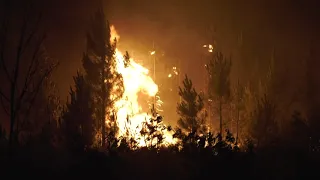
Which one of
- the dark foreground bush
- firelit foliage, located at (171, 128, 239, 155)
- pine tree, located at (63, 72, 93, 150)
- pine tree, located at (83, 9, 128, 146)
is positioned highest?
pine tree, located at (83, 9, 128, 146)

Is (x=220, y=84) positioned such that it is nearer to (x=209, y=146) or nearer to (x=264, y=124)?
(x=264, y=124)

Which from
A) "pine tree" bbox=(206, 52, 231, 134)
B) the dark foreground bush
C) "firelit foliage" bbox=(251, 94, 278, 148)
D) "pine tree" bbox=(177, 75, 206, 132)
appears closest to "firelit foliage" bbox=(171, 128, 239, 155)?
the dark foreground bush

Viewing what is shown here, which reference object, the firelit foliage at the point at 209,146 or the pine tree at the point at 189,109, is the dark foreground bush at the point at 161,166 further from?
the pine tree at the point at 189,109

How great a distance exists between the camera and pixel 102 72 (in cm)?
3145

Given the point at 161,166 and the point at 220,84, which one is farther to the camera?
the point at 220,84

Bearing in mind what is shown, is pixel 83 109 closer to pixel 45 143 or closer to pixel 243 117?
pixel 45 143

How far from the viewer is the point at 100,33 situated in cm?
3266

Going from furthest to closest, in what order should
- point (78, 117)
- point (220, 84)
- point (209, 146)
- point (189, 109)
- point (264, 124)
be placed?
point (220, 84) → point (189, 109) → point (264, 124) → point (78, 117) → point (209, 146)

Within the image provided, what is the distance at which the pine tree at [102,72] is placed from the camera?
3084 centimetres

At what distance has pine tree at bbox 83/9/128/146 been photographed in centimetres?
3084

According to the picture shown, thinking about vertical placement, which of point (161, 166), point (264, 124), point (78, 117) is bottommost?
point (161, 166)

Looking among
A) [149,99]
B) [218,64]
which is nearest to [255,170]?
[218,64]

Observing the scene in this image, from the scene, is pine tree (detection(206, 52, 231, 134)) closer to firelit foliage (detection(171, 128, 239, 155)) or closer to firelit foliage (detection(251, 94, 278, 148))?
firelit foliage (detection(251, 94, 278, 148))

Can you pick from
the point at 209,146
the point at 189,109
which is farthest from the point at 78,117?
the point at 209,146
